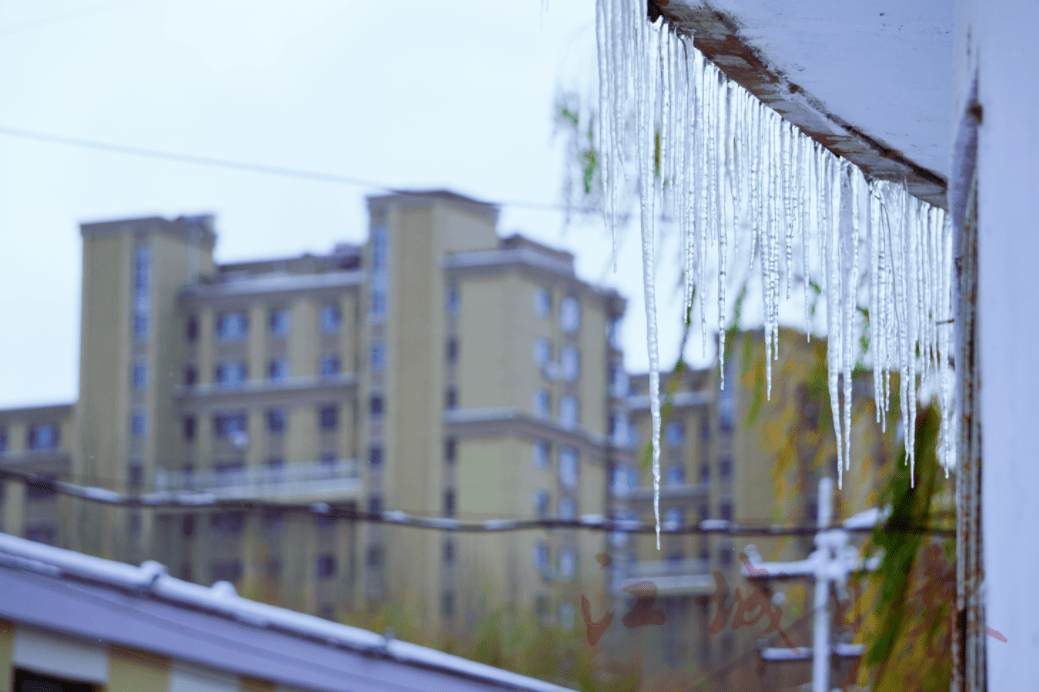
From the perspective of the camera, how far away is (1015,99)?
59.8 inches

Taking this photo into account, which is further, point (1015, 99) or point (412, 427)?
point (412, 427)

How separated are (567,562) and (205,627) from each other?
5034cm

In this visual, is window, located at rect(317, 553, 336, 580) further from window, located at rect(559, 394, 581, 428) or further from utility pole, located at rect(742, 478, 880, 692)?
utility pole, located at rect(742, 478, 880, 692)

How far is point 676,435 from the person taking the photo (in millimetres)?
61281

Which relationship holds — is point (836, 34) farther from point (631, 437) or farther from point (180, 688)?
point (631, 437)

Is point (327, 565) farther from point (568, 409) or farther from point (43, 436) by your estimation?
point (43, 436)

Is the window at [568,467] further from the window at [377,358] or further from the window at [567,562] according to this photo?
the window at [377,358]

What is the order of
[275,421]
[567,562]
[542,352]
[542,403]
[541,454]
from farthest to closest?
[275,421] < [542,352] < [542,403] < [567,562] < [541,454]

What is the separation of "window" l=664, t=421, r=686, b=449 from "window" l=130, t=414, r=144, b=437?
84.8 feet

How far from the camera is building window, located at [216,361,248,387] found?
5853cm

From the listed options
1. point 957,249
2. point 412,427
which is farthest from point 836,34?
point 412,427

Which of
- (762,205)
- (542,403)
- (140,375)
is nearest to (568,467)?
(542,403)

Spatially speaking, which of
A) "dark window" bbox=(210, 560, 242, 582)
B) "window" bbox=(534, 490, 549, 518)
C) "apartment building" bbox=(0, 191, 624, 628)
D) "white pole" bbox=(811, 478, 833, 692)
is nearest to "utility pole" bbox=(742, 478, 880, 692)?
"white pole" bbox=(811, 478, 833, 692)

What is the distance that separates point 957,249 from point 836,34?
0.49 metres
